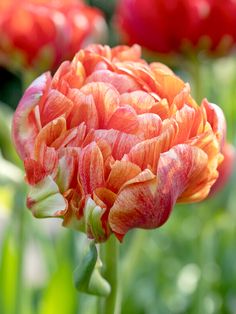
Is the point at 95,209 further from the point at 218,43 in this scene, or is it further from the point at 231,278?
the point at 231,278

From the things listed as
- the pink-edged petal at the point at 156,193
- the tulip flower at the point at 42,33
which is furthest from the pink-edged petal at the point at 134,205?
the tulip flower at the point at 42,33

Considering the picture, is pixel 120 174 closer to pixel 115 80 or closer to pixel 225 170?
pixel 115 80

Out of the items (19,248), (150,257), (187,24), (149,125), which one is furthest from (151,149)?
(150,257)

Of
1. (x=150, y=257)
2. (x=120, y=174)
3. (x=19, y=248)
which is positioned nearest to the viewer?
(x=120, y=174)

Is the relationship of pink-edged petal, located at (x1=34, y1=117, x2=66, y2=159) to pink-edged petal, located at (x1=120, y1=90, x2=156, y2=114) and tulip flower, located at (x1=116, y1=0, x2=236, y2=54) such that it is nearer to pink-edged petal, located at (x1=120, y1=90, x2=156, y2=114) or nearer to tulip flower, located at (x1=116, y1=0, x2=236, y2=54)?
pink-edged petal, located at (x1=120, y1=90, x2=156, y2=114)

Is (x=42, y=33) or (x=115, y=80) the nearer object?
(x=115, y=80)

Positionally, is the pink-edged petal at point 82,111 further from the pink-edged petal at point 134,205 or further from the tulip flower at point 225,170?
the tulip flower at point 225,170

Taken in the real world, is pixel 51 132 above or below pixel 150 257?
above
